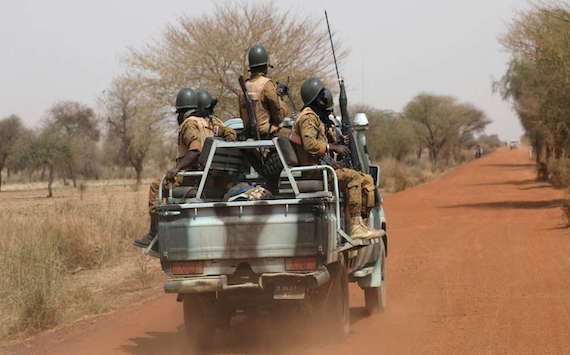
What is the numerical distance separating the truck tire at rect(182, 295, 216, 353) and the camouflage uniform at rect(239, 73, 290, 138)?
6.22 ft

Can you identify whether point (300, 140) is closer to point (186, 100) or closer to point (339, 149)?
point (339, 149)

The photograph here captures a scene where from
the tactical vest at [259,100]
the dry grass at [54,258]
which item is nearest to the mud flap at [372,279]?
the tactical vest at [259,100]

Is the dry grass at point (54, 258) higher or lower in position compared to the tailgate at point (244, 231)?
lower

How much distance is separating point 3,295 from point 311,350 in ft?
14.7

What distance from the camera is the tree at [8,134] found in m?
66.1

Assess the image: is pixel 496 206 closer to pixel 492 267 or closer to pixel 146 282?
pixel 492 267

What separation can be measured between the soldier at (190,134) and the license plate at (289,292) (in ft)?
5.04

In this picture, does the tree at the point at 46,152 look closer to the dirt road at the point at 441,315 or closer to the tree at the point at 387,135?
the tree at the point at 387,135

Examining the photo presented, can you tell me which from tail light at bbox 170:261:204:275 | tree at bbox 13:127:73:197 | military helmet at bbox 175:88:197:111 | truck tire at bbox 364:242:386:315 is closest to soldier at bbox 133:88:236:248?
military helmet at bbox 175:88:197:111

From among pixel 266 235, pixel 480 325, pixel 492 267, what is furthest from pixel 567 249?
pixel 266 235

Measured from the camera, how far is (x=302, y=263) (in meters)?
6.77

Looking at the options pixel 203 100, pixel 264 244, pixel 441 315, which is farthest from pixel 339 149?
pixel 441 315

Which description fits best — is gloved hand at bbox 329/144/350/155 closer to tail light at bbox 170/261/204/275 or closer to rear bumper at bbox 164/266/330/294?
rear bumper at bbox 164/266/330/294

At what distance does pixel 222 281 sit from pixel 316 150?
1.51 m
